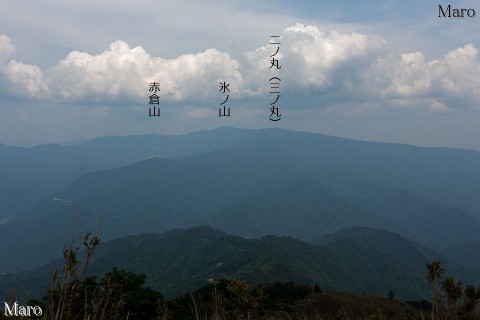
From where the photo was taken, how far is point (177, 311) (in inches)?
1423

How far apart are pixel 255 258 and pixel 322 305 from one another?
357ft

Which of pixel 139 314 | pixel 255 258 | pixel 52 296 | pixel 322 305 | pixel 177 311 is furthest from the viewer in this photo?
pixel 255 258

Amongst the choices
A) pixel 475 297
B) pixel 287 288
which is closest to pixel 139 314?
pixel 475 297

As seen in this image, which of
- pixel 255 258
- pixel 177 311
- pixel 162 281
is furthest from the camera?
pixel 162 281

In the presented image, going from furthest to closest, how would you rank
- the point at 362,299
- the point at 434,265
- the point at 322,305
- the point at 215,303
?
1. the point at 362,299
2. the point at 322,305
3. the point at 434,265
4. the point at 215,303

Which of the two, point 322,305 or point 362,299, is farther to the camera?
point 362,299

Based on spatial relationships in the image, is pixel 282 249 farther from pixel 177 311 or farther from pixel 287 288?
pixel 177 311

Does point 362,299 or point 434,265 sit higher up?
point 434,265

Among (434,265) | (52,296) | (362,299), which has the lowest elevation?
(362,299)

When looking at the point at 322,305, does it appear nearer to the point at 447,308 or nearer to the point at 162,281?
the point at 447,308

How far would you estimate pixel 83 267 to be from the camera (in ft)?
15.0

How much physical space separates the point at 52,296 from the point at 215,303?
76.8 inches

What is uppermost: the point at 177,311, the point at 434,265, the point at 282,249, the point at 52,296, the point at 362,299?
the point at 52,296

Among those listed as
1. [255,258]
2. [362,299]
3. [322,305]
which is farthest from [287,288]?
[255,258]
